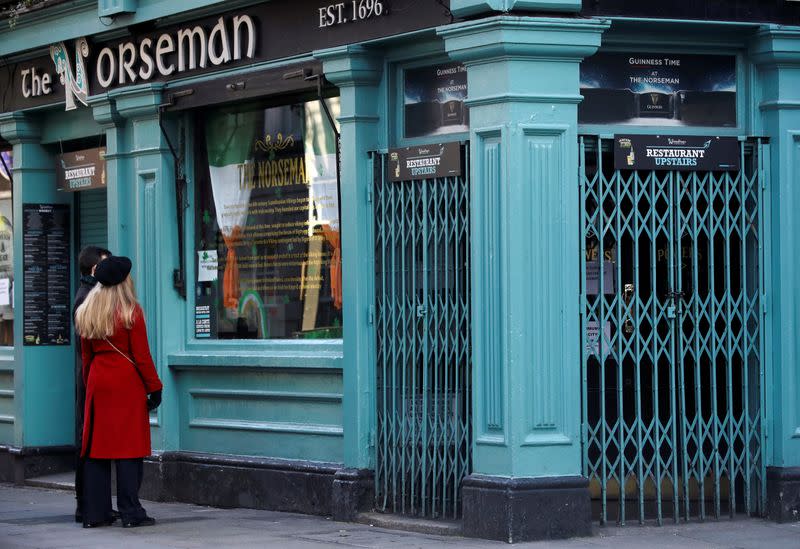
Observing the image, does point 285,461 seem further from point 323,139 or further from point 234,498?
point 323,139

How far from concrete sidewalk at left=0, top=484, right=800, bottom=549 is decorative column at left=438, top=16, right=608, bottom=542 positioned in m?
0.34

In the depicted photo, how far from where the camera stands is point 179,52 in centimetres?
1186

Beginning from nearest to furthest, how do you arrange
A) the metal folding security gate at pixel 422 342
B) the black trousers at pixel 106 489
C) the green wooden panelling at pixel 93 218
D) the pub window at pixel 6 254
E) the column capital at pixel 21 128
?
the metal folding security gate at pixel 422 342 < the black trousers at pixel 106 489 < the column capital at pixel 21 128 < the green wooden panelling at pixel 93 218 < the pub window at pixel 6 254

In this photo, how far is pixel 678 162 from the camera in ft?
31.9

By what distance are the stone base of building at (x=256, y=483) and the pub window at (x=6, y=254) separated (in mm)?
3016

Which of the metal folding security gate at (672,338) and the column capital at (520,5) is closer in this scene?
the column capital at (520,5)

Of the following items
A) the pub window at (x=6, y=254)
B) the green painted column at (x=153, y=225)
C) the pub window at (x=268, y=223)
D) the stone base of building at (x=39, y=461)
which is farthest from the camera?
the pub window at (x=6, y=254)

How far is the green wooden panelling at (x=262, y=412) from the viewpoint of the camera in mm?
10812

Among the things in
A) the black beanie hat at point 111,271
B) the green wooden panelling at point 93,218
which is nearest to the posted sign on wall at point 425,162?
the black beanie hat at point 111,271

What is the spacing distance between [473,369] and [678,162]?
1.87m

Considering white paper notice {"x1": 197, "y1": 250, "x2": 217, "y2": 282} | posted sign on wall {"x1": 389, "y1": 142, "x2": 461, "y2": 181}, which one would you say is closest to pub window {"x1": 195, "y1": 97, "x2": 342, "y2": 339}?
white paper notice {"x1": 197, "y1": 250, "x2": 217, "y2": 282}

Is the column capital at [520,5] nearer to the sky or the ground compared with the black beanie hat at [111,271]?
nearer to the sky

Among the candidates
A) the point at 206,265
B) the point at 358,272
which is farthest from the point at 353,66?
the point at 206,265

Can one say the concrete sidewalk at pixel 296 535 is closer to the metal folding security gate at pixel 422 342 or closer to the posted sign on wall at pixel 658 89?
the metal folding security gate at pixel 422 342
